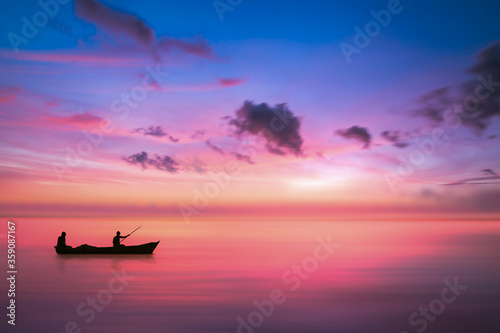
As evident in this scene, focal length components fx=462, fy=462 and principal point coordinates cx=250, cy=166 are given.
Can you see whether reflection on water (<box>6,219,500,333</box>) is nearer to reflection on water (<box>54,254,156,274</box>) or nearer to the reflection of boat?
reflection on water (<box>54,254,156,274</box>)

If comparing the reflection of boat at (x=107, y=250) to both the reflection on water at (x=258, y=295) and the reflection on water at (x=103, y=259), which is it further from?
the reflection on water at (x=258, y=295)

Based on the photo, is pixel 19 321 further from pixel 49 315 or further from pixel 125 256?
→ pixel 125 256

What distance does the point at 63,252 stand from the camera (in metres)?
34.1

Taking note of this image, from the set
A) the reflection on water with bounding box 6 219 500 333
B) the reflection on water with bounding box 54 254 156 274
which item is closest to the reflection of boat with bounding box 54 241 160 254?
the reflection on water with bounding box 54 254 156 274

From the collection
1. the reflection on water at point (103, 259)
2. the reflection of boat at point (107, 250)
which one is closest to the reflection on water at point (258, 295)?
the reflection on water at point (103, 259)

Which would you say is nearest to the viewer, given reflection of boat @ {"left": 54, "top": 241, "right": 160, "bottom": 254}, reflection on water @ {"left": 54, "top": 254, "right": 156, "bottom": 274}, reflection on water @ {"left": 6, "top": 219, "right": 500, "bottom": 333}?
reflection on water @ {"left": 6, "top": 219, "right": 500, "bottom": 333}

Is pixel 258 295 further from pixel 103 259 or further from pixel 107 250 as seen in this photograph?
pixel 103 259

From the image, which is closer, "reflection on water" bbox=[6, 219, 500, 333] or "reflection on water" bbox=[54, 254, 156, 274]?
"reflection on water" bbox=[6, 219, 500, 333]

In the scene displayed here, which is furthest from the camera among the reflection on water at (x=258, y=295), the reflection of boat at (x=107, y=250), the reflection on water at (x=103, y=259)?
the reflection of boat at (x=107, y=250)

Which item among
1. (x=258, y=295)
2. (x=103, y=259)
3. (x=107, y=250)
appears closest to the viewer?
(x=258, y=295)

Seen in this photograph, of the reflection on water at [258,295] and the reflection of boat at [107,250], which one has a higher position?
the reflection of boat at [107,250]

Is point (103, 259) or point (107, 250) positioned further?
point (103, 259)

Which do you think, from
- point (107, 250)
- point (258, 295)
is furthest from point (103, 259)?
point (258, 295)

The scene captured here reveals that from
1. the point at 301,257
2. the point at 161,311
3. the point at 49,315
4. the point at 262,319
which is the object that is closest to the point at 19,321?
the point at 49,315
